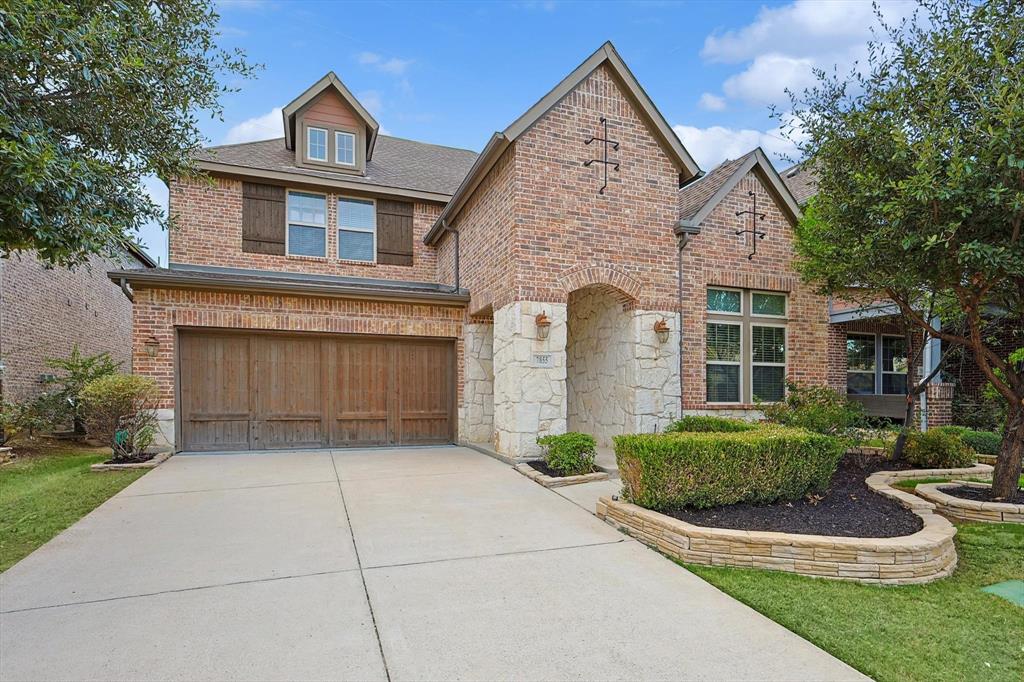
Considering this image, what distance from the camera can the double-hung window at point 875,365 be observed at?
12883mm

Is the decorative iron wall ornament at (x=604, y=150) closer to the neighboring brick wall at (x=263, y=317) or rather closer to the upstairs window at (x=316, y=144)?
the neighboring brick wall at (x=263, y=317)

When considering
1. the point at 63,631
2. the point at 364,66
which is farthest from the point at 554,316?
the point at 364,66

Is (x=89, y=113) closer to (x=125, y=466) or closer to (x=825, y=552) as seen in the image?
(x=125, y=466)

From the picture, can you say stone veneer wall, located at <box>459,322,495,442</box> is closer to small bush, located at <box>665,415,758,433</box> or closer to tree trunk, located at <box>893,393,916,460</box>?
small bush, located at <box>665,415,758,433</box>

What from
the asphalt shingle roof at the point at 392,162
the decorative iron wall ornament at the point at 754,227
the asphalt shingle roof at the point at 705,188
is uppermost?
the asphalt shingle roof at the point at 392,162

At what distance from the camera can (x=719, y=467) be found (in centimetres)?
515

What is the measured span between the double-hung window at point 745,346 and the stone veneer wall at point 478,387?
14.4 ft

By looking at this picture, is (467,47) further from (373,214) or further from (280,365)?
(280,365)

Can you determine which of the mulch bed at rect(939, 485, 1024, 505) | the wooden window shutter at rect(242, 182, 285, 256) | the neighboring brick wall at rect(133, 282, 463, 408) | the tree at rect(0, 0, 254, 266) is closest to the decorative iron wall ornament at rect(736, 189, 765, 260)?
the mulch bed at rect(939, 485, 1024, 505)

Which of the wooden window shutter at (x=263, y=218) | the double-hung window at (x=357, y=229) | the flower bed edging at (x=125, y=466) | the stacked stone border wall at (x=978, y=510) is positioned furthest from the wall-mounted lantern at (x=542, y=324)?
the wooden window shutter at (x=263, y=218)

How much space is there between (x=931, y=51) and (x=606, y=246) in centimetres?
481

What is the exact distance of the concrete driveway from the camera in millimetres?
2857

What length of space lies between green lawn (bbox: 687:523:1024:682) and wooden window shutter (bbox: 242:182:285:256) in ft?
36.3

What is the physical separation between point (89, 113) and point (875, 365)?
15.7 m
